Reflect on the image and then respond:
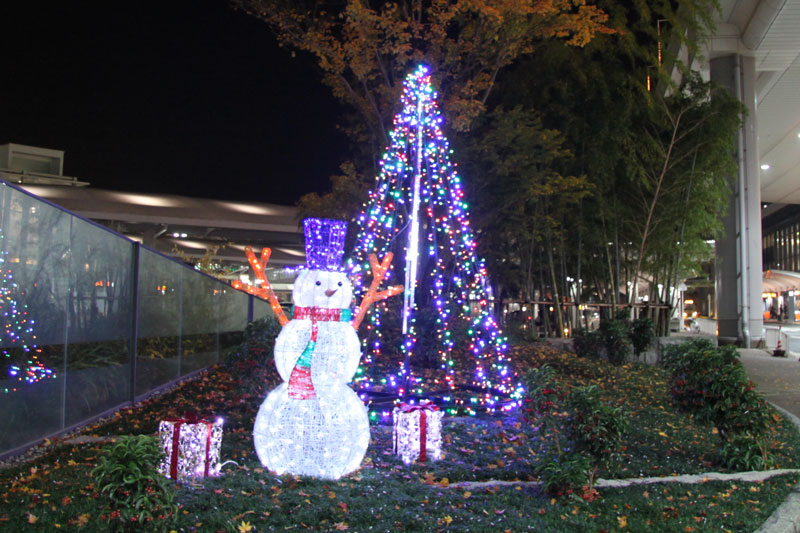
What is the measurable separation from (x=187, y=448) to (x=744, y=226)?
2064 cm

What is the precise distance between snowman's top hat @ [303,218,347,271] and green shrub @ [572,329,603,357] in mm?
10411

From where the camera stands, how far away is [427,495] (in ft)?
15.0

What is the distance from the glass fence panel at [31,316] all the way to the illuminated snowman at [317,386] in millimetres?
2153

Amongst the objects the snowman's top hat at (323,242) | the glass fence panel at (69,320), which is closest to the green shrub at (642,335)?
the glass fence panel at (69,320)

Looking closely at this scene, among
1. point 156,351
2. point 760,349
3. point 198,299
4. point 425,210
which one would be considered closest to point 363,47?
point 425,210

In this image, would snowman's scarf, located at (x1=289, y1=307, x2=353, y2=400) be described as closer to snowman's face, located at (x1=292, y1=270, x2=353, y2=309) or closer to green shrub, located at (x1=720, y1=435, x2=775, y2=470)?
snowman's face, located at (x1=292, y1=270, x2=353, y2=309)

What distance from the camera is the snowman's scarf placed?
4707 mm

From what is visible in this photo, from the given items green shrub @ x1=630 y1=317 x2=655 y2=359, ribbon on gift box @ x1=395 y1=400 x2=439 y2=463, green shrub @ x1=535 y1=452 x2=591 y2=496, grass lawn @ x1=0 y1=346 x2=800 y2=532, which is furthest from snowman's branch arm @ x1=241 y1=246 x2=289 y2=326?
green shrub @ x1=630 y1=317 x2=655 y2=359

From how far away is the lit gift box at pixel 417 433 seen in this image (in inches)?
218

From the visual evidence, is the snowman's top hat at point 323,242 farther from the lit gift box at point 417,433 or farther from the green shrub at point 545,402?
the green shrub at point 545,402

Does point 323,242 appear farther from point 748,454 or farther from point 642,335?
point 642,335

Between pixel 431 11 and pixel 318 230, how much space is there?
868 centimetres

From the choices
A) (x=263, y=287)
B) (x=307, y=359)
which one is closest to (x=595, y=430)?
(x=307, y=359)

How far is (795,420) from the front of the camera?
824 cm
